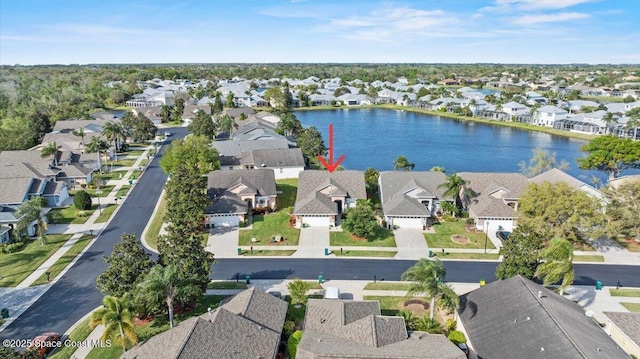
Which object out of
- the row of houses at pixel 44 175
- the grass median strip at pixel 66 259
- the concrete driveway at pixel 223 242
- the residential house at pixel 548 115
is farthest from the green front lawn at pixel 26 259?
the residential house at pixel 548 115

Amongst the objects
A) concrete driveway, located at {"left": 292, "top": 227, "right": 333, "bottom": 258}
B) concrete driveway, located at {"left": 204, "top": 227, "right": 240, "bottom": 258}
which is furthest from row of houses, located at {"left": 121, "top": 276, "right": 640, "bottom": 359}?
concrete driveway, located at {"left": 204, "top": 227, "right": 240, "bottom": 258}

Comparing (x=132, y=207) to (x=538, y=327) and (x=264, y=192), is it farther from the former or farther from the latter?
(x=538, y=327)

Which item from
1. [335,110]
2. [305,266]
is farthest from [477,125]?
[305,266]

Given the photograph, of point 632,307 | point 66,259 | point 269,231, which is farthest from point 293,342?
point 632,307

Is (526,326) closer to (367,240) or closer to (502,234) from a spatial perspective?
(367,240)

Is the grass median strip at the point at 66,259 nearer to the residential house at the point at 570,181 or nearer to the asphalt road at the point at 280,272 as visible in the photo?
the asphalt road at the point at 280,272

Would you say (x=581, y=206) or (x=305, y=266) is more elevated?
(x=581, y=206)
